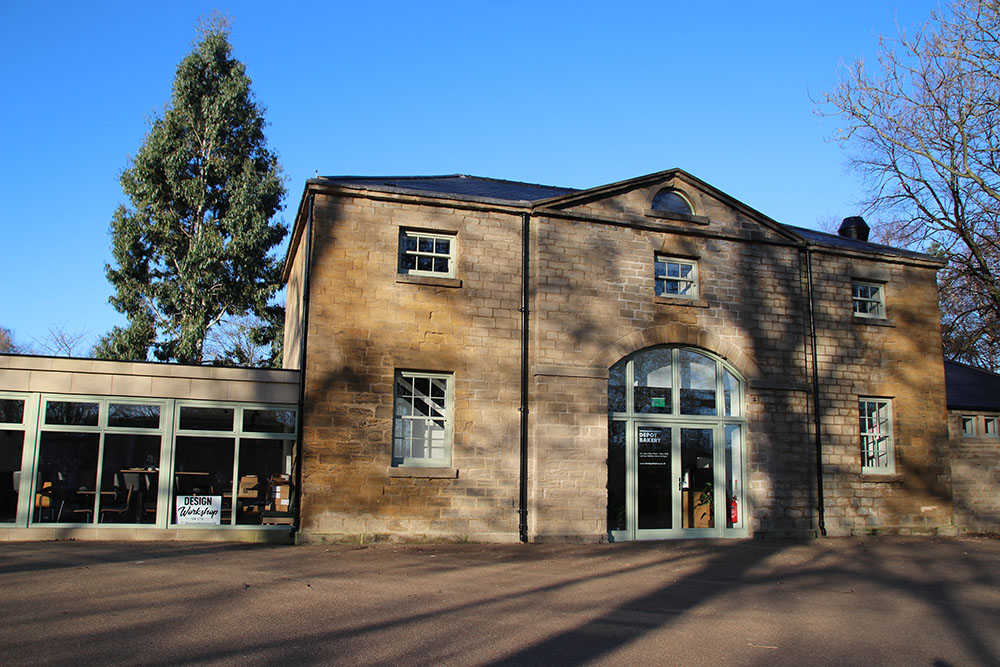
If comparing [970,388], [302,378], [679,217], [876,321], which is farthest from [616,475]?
[970,388]

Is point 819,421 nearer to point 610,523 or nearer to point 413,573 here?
point 610,523

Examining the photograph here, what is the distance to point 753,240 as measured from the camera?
55.4 ft

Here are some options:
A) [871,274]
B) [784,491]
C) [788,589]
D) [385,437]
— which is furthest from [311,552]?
[871,274]

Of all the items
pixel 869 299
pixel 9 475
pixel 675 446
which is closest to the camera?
pixel 9 475

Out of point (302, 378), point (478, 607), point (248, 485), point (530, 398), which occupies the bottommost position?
point (478, 607)

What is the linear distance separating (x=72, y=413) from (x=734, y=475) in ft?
39.3

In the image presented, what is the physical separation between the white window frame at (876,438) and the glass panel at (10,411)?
15.9m

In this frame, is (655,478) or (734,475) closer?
(655,478)

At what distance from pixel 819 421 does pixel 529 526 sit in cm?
663

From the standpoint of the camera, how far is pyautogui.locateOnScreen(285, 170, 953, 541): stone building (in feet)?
46.0

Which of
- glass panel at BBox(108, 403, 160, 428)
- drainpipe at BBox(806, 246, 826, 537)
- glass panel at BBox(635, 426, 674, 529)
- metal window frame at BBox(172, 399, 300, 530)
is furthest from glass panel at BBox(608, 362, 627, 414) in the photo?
glass panel at BBox(108, 403, 160, 428)

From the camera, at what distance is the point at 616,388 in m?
15.4

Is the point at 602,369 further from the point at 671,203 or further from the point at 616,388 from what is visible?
the point at 671,203

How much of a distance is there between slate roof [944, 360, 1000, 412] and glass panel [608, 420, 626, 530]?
334 inches
